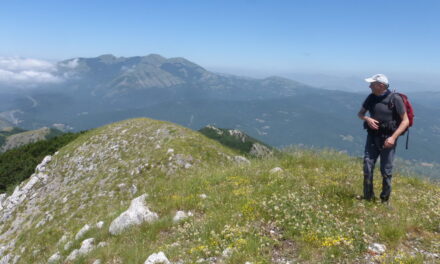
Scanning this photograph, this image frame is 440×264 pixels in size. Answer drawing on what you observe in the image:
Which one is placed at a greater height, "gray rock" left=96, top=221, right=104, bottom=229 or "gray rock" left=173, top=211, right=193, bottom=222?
"gray rock" left=173, top=211, right=193, bottom=222

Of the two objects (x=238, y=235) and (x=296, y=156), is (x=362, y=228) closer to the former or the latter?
(x=238, y=235)

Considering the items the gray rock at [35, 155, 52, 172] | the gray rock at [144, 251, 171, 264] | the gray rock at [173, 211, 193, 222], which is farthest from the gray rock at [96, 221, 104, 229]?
the gray rock at [35, 155, 52, 172]

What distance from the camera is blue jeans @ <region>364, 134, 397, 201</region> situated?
26.1 feet

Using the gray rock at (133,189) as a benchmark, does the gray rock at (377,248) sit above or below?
above

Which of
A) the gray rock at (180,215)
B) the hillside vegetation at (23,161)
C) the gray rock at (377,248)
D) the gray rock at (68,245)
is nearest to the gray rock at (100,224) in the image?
the gray rock at (68,245)

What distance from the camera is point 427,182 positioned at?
38.0 ft

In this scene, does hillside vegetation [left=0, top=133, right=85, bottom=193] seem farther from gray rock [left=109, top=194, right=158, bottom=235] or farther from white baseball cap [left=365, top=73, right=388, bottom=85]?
white baseball cap [left=365, top=73, right=388, bottom=85]

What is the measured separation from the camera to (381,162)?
8.12 meters

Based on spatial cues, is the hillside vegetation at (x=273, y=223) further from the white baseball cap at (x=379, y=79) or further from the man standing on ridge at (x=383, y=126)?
the white baseball cap at (x=379, y=79)

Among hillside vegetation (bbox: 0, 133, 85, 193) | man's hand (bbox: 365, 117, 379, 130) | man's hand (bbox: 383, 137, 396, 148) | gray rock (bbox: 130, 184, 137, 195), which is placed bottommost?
hillside vegetation (bbox: 0, 133, 85, 193)

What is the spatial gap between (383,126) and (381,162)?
1136 millimetres

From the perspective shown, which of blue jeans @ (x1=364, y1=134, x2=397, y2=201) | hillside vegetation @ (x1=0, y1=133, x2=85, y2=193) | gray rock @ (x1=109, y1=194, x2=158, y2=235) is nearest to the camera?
blue jeans @ (x1=364, y1=134, x2=397, y2=201)

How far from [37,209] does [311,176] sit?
2193 cm

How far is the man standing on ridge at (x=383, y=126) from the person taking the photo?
7.68 meters
